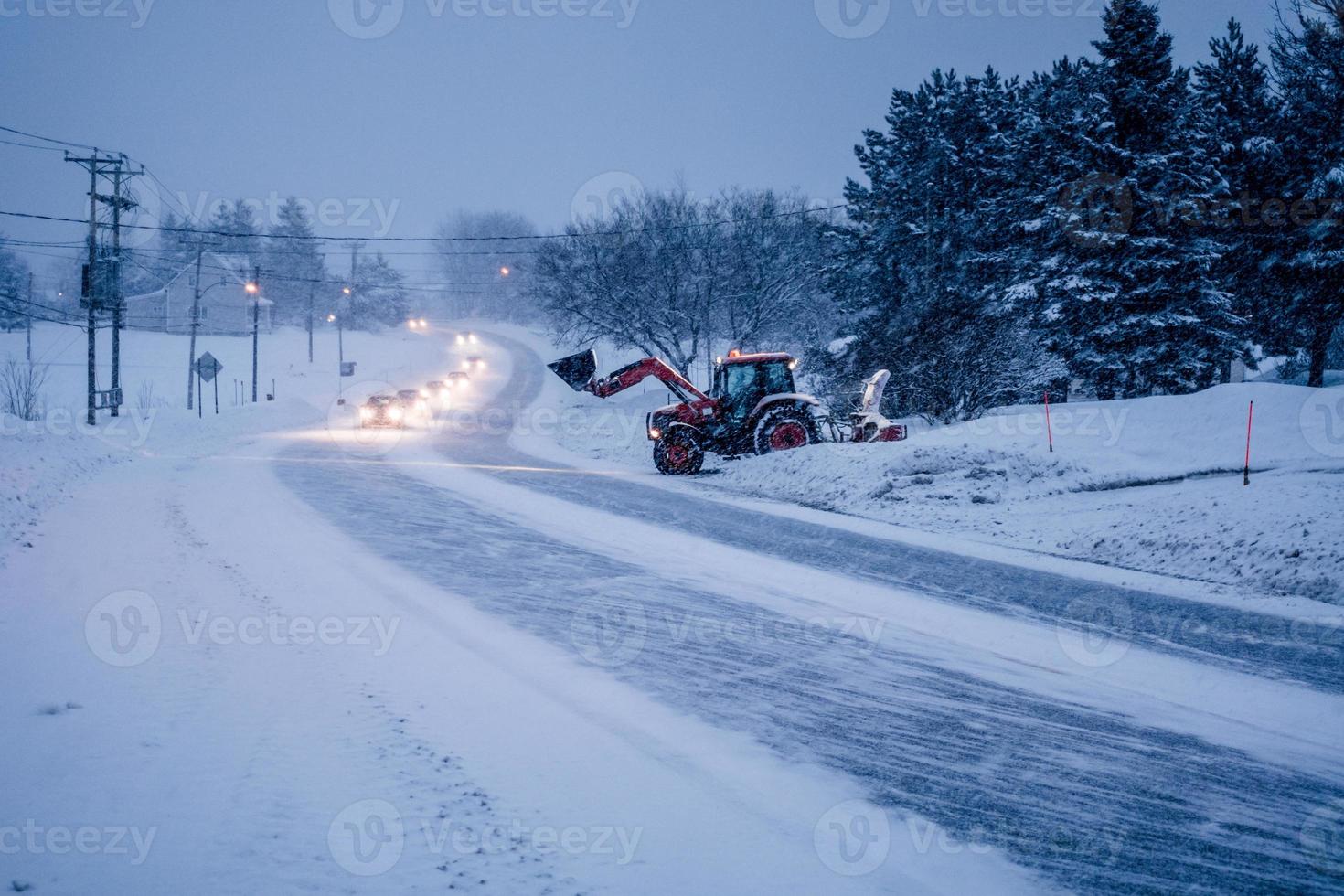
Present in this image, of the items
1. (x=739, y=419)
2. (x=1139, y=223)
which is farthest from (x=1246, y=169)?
(x=739, y=419)

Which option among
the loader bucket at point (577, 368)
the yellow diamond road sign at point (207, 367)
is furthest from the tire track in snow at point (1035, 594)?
the yellow diamond road sign at point (207, 367)

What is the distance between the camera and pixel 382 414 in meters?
34.2

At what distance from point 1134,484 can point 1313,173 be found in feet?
71.8

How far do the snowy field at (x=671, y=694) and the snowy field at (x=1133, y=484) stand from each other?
3.4 inches

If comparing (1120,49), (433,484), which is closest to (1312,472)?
(433,484)

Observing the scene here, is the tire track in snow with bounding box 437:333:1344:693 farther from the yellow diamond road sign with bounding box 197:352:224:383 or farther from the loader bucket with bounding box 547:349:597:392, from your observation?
the yellow diamond road sign with bounding box 197:352:224:383

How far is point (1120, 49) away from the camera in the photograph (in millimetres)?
25281

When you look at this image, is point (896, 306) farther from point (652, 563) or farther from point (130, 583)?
point (130, 583)

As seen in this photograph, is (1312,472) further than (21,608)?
Yes

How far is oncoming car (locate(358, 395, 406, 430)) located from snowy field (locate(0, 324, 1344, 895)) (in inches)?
857

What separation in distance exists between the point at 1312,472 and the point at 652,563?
9.60 m

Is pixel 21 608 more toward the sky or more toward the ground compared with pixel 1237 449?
more toward the ground

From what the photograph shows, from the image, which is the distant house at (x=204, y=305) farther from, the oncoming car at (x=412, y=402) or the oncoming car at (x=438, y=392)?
the oncoming car at (x=412, y=402)

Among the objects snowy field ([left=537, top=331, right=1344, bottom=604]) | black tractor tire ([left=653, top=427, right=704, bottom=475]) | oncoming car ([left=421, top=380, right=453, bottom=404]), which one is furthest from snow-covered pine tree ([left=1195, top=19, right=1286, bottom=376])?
oncoming car ([left=421, top=380, right=453, bottom=404])
